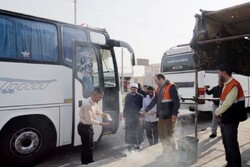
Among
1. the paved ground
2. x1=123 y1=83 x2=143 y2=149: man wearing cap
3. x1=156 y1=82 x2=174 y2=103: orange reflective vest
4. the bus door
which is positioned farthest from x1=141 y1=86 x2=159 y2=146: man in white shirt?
x1=156 y1=82 x2=174 y2=103: orange reflective vest

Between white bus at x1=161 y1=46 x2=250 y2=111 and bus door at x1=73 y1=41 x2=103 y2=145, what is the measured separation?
4.97 meters

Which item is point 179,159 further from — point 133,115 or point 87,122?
point 133,115

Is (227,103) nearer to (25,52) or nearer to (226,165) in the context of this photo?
(226,165)

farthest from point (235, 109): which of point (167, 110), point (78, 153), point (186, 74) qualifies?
point (186, 74)

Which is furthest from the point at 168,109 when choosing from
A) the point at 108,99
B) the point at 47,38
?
the point at 47,38

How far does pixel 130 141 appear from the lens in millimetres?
6309

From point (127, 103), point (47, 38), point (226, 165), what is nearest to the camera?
point (226, 165)

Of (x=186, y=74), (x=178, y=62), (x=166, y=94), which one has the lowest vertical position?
(x=166, y=94)

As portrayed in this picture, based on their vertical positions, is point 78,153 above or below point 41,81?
below

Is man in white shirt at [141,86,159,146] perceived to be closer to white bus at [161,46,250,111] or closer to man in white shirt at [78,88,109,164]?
man in white shirt at [78,88,109,164]

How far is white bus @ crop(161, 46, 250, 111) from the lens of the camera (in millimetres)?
9570

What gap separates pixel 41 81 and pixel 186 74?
22.3 feet

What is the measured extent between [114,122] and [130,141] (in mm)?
637

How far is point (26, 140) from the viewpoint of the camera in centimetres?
501
